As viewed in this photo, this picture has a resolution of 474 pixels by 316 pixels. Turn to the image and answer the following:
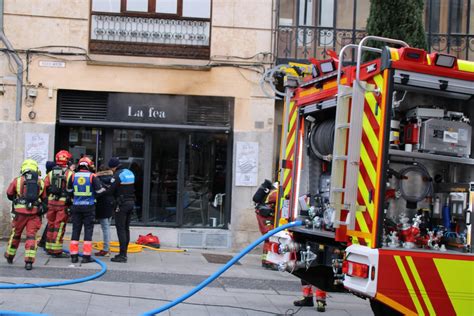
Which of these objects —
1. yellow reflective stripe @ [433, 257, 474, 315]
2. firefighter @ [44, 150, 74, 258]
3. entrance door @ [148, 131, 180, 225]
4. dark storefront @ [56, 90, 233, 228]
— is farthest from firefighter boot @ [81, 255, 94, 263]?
yellow reflective stripe @ [433, 257, 474, 315]

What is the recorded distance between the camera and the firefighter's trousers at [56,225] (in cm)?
988

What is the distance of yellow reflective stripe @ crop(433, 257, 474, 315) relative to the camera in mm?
4688

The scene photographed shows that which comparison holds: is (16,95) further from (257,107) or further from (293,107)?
(293,107)

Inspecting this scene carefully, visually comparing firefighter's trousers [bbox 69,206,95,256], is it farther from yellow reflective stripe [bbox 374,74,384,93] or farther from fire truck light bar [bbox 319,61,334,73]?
yellow reflective stripe [bbox 374,74,384,93]

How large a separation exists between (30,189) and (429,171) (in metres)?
6.00

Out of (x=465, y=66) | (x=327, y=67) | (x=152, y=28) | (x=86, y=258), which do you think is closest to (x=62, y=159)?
(x=86, y=258)

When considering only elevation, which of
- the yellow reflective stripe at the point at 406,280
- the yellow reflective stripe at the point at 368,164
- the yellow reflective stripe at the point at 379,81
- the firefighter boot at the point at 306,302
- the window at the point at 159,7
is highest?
the window at the point at 159,7

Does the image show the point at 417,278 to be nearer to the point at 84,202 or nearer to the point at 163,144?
the point at 84,202

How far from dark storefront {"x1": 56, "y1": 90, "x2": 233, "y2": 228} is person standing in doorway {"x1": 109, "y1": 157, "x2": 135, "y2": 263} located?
7.63 ft

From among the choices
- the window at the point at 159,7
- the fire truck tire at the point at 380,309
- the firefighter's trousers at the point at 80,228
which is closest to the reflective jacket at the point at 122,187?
the firefighter's trousers at the point at 80,228

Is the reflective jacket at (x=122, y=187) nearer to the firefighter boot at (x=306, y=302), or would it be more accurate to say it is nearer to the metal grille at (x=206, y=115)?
the metal grille at (x=206, y=115)

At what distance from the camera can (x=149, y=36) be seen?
12.5m

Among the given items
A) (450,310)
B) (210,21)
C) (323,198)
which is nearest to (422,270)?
(450,310)

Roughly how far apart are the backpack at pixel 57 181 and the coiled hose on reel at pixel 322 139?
5094mm
